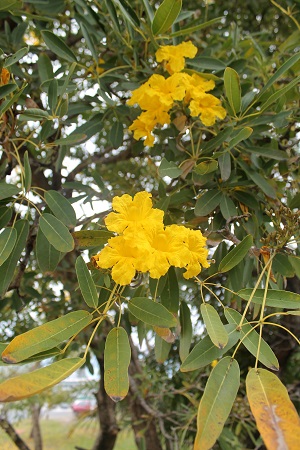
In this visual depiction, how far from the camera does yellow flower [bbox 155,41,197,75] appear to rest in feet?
3.59

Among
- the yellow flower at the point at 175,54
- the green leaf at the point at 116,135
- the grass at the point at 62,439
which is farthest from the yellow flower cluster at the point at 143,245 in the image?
the grass at the point at 62,439

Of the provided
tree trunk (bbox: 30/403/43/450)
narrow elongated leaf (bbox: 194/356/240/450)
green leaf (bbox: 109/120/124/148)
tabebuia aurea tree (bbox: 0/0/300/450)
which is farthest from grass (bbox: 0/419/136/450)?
narrow elongated leaf (bbox: 194/356/240/450)

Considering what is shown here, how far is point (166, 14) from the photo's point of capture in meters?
1.00

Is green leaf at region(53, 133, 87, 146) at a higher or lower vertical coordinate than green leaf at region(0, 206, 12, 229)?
higher

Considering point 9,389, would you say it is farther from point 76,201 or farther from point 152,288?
point 76,201

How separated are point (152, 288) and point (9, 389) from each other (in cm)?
38

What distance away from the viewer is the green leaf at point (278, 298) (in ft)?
2.47

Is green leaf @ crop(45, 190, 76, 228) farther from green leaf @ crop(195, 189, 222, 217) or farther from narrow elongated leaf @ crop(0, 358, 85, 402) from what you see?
narrow elongated leaf @ crop(0, 358, 85, 402)

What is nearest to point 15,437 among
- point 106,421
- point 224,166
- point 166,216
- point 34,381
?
point 106,421

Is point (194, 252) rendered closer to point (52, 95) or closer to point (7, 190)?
point (7, 190)

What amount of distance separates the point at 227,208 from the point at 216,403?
1.63 feet

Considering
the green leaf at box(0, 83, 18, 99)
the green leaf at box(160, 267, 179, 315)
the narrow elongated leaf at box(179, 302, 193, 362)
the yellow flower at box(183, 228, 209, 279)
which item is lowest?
the narrow elongated leaf at box(179, 302, 193, 362)

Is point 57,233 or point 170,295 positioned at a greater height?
point 57,233

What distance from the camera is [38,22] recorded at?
55.7 inches
